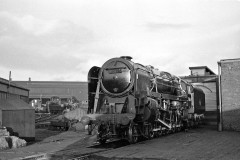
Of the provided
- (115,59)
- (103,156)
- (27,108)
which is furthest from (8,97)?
(103,156)

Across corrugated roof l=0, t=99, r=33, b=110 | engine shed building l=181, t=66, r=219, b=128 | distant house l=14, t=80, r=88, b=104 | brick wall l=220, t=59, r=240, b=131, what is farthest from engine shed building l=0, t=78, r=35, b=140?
distant house l=14, t=80, r=88, b=104

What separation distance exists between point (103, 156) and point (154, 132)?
644cm

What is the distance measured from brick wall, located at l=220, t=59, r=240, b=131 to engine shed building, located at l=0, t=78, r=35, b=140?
13.3 metres

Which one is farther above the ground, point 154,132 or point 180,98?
point 180,98

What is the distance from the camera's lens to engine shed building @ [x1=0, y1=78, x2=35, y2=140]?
14625mm

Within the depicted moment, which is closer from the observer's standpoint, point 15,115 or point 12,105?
point 15,115

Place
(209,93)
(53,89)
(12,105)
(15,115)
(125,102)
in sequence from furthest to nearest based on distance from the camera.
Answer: (53,89)
(209,93)
(12,105)
(15,115)
(125,102)

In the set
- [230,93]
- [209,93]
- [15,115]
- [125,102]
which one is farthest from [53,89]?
[125,102]

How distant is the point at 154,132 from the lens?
624 inches

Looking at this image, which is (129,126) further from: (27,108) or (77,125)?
(77,125)

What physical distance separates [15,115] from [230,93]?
14.4m

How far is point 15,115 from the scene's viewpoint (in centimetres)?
1509

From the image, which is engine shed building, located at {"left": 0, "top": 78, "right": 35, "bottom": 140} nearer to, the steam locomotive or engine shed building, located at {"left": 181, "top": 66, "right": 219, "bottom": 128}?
the steam locomotive

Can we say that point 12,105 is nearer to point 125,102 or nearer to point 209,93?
point 125,102
